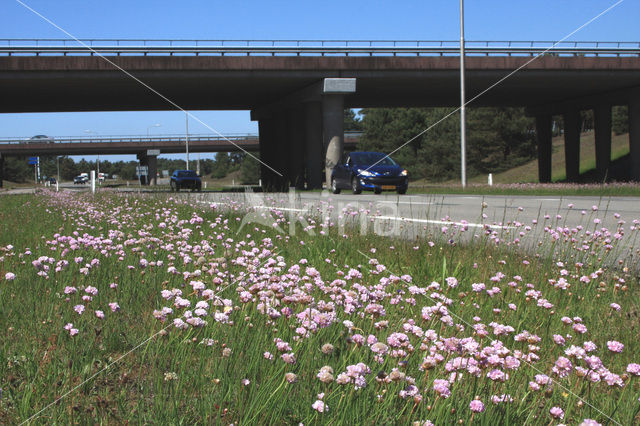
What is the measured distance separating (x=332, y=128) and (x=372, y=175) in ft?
44.9

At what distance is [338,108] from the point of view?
118 feet

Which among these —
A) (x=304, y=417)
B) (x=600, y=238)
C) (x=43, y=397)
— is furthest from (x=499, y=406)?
(x=600, y=238)

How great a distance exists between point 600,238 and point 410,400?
4543 mm

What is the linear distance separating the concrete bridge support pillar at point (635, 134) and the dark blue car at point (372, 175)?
2117 centimetres

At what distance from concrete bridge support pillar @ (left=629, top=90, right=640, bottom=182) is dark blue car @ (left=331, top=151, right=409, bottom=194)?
21166 millimetres

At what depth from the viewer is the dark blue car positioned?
23.0 metres

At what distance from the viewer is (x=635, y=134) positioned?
1473 inches

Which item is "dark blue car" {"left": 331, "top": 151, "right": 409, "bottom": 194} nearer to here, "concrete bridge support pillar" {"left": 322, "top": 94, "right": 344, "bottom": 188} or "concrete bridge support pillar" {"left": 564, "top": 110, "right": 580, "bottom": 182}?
"concrete bridge support pillar" {"left": 322, "top": 94, "right": 344, "bottom": 188}

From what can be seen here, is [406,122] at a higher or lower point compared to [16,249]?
higher

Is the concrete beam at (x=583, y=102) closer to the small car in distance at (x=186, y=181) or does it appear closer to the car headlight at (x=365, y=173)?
the car headlight at (x=365, y=173)

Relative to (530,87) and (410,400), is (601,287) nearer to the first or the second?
(410,400)

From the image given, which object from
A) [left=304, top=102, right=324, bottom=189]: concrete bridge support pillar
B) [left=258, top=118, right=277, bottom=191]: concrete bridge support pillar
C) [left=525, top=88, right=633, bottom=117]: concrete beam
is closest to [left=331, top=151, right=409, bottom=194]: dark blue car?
[left=304, top=102, right=324, bottom=189]: concrete bridge support pillar

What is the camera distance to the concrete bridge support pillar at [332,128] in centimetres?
3575

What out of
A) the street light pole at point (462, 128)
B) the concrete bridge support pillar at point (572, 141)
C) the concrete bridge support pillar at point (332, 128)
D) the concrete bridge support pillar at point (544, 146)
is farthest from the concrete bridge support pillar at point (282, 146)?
the concrete bridge support pillar at point (572, 141)
